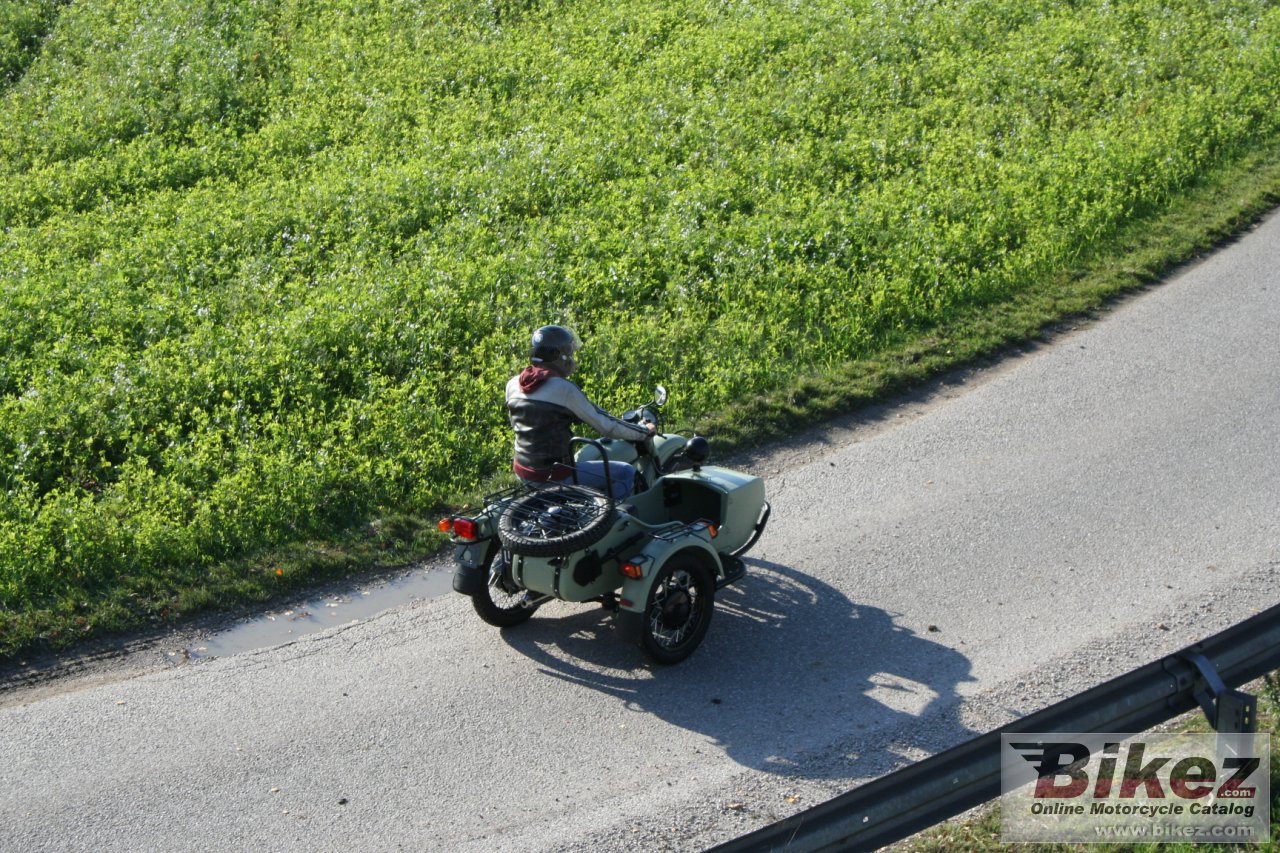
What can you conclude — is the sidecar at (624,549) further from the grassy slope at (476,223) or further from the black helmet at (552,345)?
the grassy slope at (476,223)

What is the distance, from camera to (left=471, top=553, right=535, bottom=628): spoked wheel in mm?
8289

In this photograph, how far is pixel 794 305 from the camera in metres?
13.4

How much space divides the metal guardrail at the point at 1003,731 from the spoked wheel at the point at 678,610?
2.69m

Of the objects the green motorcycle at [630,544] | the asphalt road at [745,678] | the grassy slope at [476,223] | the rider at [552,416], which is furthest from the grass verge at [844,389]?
the rider at [552,416]

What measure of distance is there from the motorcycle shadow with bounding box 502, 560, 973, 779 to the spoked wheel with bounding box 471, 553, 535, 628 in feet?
0.34

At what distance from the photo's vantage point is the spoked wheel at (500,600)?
8.29m

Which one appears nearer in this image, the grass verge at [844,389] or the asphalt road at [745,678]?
the asphalt road at [745,678]

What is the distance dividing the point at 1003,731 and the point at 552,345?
12.5ft

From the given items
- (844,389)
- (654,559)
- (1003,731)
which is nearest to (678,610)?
(654,559)

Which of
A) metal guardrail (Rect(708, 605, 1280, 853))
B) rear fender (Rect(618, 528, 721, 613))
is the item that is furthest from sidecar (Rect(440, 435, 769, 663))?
metal guardrail (Rect(708, 605, 1280, 853))

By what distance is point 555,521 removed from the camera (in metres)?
7.70

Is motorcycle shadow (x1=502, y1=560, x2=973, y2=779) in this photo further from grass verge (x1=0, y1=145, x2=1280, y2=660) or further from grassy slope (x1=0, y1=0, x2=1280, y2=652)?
grassy slope (x1=0, y1=0, x2=1280, y2=652)

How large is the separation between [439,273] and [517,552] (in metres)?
6.78

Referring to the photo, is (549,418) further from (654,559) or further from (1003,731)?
(1003,731)
